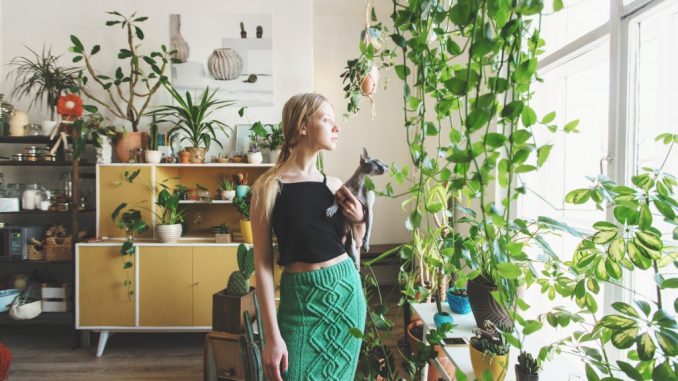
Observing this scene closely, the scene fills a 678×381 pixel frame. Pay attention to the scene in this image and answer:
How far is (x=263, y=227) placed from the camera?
1221 mm

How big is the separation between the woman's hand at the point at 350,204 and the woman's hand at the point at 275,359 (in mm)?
454

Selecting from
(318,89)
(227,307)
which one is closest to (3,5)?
(318,89)

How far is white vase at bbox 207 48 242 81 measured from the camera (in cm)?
340

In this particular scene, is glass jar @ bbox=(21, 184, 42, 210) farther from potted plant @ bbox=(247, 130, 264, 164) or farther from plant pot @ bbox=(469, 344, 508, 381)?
plant pot @ bbox=(469, 344, 508, 381)

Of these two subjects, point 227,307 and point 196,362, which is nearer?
point 227,307

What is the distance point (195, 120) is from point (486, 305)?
272 centimetres

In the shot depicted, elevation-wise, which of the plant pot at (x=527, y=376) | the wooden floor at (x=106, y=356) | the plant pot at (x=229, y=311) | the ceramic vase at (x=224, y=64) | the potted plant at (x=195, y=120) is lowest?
the wooden floor at (x=106, y=356)

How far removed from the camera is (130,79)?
3088 millimetres

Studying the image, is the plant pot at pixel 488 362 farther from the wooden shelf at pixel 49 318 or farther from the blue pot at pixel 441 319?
the wooden shelf at pixel 49 318

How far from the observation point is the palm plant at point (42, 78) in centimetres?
312

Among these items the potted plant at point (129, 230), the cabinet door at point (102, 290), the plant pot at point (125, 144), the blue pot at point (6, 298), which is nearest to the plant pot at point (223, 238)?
the potted plant at point (129, 230)

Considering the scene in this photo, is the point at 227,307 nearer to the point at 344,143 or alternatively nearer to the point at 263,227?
the point at 263,227

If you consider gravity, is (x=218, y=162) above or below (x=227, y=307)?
above

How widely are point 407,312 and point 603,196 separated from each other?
6.49ft
